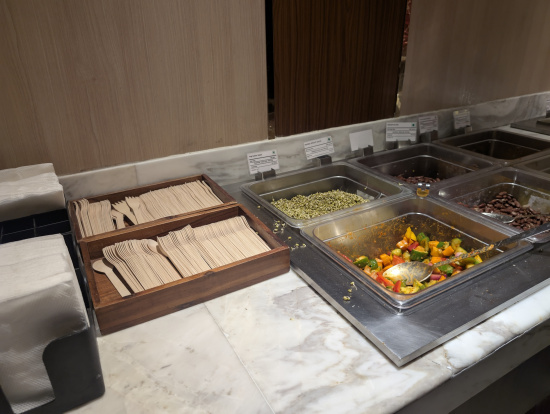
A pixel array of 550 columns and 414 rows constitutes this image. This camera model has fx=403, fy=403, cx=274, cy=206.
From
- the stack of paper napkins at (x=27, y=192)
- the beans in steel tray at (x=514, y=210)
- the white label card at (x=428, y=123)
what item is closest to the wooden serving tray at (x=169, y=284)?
the stack of paper napkins at (x=27, y=192)

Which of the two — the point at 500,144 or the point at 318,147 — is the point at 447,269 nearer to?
the point at 318,147

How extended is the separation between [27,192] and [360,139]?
49.9 inches

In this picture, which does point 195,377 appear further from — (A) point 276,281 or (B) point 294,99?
(B) point 294,99

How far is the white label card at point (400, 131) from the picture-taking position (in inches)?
72.0

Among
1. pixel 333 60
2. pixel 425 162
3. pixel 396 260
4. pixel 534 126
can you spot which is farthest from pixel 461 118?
pixel 396 260

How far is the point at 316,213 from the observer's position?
141 centimetres

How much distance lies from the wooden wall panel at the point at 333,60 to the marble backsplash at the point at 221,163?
2.0 inches

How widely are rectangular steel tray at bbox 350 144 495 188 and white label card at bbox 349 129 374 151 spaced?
0.06 metres

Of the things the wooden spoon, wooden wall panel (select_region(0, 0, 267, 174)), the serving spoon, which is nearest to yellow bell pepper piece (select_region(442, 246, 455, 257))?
the serving spoon

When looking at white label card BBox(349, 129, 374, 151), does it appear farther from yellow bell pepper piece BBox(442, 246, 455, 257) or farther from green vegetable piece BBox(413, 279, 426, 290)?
green vegetable piece BBox(413, 279, 426, 290)

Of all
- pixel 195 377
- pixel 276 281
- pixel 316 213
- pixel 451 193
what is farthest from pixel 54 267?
pixel 451 193

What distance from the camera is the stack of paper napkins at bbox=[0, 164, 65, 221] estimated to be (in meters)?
0.98

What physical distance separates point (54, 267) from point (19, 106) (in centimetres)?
72

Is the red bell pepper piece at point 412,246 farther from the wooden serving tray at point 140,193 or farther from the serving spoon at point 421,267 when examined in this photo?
the wooden serving tray at point 140,193
